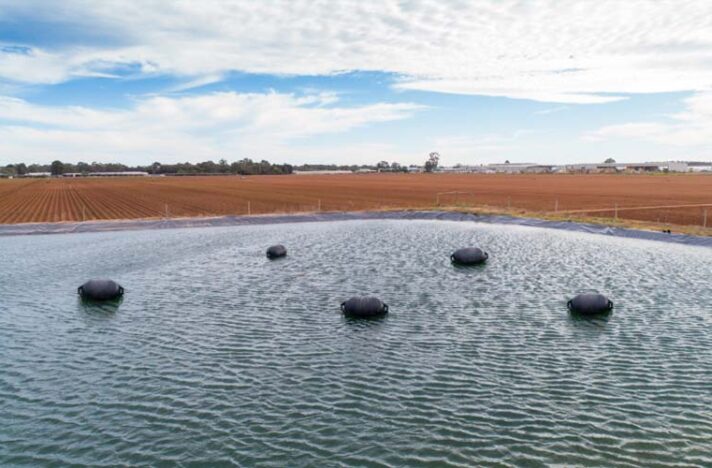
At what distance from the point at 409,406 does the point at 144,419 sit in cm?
935

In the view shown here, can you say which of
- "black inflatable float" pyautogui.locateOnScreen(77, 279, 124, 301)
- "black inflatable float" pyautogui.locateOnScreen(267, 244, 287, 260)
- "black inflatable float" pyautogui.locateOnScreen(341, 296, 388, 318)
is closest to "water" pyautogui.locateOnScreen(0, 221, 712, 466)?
"black inflatable float" pyautogui.locateOnScreen(341, 296, 388, 318)

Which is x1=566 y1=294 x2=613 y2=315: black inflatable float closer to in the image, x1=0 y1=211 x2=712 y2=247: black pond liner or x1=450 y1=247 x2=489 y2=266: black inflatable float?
x1=450 y1=247 x2=489 y2=266: black inflatable float

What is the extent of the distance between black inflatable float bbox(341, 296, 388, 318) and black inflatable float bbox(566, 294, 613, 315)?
433 inches

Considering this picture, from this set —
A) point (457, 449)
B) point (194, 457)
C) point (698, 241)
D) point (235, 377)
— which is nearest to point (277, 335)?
point (235, 377)

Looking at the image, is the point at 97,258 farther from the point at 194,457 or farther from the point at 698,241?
the point at 698,241

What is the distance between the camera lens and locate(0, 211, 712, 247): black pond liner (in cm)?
5206

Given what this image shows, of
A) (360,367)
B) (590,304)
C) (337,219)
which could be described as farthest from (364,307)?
(337,219)

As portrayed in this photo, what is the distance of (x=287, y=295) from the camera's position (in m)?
33.6

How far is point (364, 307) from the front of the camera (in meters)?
28.2

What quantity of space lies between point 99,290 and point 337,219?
143ft

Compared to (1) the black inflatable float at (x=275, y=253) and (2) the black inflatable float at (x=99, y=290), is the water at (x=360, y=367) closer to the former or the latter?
(2) the black inflatable float at (x=99, y=290)

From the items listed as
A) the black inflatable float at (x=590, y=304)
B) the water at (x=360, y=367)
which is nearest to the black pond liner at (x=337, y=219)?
the water at (x=360, y=367)

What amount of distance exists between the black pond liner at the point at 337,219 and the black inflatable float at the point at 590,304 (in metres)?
25.0

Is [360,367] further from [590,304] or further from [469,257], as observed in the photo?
[469,257]
